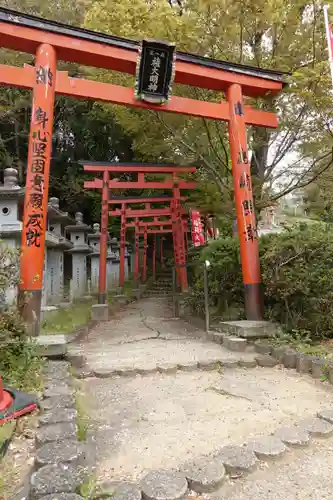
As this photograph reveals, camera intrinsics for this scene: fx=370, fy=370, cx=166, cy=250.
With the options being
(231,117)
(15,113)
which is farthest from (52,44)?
(15,113)

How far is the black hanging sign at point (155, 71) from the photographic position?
707 centimetres

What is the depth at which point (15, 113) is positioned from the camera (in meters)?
21.7

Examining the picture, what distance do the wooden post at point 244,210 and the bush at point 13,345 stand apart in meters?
4.01

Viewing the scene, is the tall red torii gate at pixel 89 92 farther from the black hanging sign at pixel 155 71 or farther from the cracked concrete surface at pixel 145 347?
the cracked concrete surface at pixel 145 347

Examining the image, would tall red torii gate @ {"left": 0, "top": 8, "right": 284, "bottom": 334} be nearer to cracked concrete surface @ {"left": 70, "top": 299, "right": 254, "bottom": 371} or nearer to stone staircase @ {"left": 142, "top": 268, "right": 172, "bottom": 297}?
cracked concrete surface @ {"left": 70, "top": 299, "right": 254, "bottom": 371}

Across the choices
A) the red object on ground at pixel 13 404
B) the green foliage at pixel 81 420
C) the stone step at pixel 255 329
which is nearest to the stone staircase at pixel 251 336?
the stone step at pixel 255 329

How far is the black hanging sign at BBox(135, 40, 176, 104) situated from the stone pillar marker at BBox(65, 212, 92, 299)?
1129 cm

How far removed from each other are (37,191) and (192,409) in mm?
4465

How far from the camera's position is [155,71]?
7.20 meters

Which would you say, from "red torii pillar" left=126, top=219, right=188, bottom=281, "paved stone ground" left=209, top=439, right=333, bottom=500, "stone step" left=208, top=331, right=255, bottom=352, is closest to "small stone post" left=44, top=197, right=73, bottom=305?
"red torii pillar" left=126, top=219, right=188, bottom=281

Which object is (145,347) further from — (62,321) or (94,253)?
(94,253)

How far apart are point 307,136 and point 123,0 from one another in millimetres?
5177

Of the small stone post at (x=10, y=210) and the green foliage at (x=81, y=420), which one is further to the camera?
the small stone post at (x=10, y=210)

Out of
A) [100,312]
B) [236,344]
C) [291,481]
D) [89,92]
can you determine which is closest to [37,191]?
[89,92]
